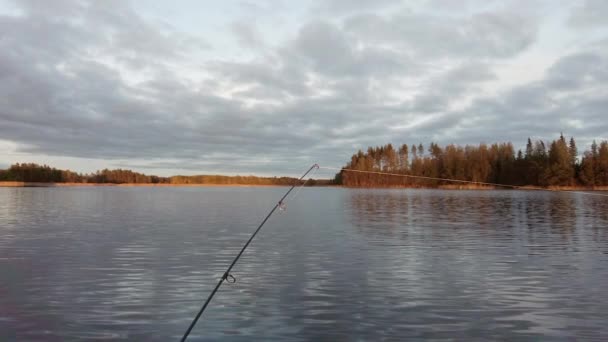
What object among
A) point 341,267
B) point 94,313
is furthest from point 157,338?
point 341,267

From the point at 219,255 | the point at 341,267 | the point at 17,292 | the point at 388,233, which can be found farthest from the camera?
the point at 388,233

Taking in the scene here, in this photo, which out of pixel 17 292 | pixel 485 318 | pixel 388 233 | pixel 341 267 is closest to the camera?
pixel 485 318

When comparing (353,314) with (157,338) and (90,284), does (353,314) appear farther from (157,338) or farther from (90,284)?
(90,284)

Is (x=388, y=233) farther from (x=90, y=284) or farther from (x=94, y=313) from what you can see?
(x=94, y=313)

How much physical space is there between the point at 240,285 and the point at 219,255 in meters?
7.60

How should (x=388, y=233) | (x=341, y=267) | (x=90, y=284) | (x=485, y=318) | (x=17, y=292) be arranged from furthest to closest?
(x=388, y=233) → (x=341, y=267) → (x=90, y=284) → (x=17, y=292) → (x=485, y=318)

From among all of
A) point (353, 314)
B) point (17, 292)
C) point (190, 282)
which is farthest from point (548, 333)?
point (17, 292)

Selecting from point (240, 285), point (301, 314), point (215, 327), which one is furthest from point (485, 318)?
point (240, 285)

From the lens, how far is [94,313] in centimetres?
1405

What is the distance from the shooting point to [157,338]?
11984mm

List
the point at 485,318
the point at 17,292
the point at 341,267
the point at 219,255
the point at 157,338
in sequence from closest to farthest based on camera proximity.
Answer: the point at 157,338, the point at 485,318, the point at 17,292, the point at 341,267, the point at 219,255

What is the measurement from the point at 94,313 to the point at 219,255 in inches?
441

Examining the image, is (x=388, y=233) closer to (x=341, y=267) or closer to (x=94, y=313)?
(x=341, y=267)

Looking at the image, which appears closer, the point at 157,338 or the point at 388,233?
the point at 157,338
